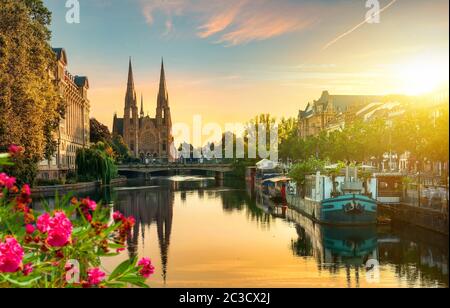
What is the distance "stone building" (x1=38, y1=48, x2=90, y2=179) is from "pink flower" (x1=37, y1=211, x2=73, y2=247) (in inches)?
1636

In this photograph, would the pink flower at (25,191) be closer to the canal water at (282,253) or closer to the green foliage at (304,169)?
the canal water at (282,253)

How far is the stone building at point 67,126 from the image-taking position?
5307 cm

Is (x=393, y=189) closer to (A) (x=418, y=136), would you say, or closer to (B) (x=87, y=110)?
(A) (x=418, y=136)

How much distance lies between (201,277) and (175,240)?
8805 mm

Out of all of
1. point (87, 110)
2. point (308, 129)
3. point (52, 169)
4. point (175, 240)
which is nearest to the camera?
point (175, 240)

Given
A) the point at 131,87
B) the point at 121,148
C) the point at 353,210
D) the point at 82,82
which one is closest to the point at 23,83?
the point at 131,87

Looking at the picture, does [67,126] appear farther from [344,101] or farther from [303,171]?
[344,101]

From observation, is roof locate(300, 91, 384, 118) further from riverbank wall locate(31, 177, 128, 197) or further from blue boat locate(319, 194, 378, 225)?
blue boat locate(319, 194, 378, 225)

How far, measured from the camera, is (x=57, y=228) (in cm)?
593

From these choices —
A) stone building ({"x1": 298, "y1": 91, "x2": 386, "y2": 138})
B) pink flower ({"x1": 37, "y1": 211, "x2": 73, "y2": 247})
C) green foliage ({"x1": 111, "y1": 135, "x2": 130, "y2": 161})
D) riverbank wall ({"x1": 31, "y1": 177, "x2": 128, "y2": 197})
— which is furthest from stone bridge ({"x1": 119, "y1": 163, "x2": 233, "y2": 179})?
pink flower ({"x1": 37, "y1": 211, "x2": 73, "y2": 247})

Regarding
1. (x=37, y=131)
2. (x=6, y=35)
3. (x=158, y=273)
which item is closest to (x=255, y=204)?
(x=37, y=131)

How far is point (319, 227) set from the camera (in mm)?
29922

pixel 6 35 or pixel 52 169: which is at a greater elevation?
pixel 6 35

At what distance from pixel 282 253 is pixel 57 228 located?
1665cm
